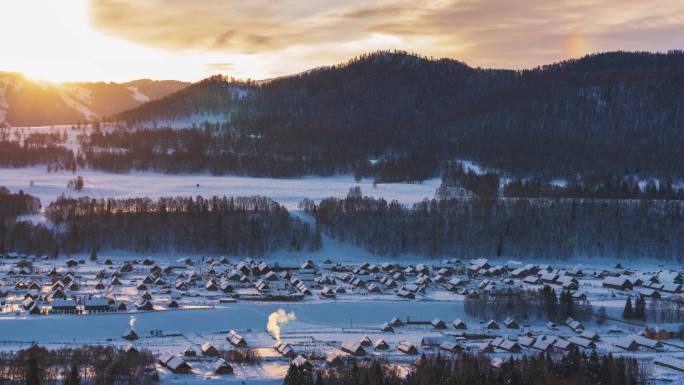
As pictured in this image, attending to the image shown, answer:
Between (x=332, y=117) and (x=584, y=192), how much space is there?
69538mm

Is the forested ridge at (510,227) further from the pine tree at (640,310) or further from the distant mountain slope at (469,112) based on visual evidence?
the distant mountain slope at (469,112)

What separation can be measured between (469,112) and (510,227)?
234 ft

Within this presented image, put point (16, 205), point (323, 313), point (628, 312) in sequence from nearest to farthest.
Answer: point (323, 313) < point (628, 312) < point (16, 205)

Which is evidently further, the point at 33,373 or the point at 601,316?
the point at 601,316

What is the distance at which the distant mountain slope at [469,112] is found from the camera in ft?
375

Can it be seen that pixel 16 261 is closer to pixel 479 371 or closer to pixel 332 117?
pixel 479 371

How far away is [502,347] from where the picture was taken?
3394 cm

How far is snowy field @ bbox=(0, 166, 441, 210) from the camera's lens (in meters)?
85.2

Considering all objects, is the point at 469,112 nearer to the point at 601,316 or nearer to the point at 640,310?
the point at 640,310

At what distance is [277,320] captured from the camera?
38.8 meters

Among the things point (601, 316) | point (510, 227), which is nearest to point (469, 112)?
point (510, 227)

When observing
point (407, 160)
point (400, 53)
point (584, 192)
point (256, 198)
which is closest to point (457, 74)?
point (400, 53)

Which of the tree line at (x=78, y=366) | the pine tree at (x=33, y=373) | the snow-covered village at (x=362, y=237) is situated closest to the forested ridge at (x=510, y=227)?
the snow-covered village at (x=362, y=237)

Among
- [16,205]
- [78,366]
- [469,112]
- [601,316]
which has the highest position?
[469,112]
